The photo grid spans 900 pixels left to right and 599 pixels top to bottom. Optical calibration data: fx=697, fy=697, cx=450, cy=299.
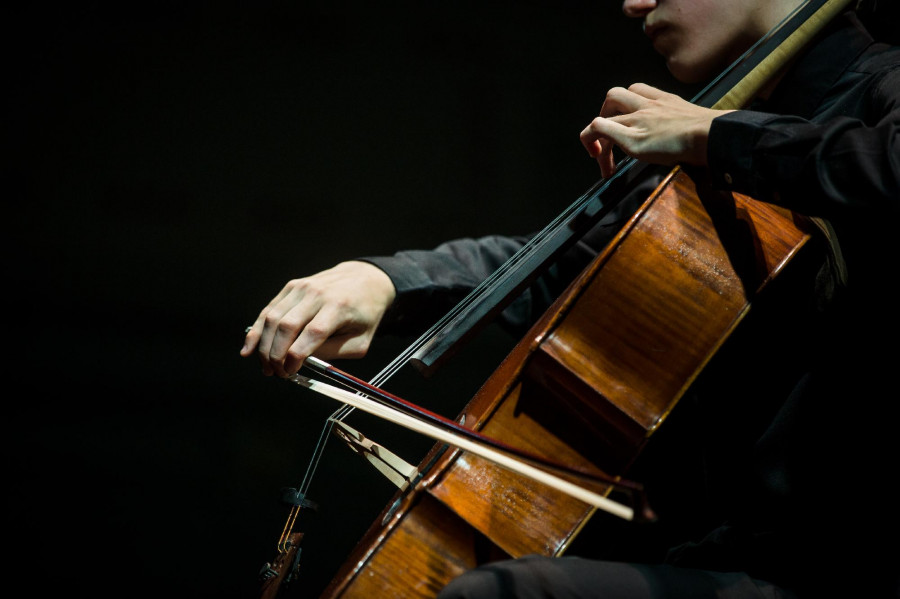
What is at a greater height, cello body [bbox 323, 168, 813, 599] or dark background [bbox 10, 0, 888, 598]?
dark background [bbox 10, 0, 888, 598]

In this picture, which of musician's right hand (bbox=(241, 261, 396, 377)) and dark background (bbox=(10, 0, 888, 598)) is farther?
dark background (bbox=(10, 0, 888, 598))

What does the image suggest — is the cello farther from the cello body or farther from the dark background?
the dark background

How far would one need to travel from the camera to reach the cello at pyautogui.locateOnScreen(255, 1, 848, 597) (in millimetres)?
677

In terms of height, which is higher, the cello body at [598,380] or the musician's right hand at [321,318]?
the musician's right hand at [321,318]

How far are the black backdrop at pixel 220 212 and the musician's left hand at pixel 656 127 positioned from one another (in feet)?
3.19

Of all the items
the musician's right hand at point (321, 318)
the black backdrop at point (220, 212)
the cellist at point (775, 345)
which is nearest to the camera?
the cellist at point (775, 345)

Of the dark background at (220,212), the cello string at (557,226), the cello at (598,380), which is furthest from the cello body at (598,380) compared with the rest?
the dark background at (220,212)

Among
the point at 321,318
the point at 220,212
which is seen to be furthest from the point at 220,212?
the point at 321,318

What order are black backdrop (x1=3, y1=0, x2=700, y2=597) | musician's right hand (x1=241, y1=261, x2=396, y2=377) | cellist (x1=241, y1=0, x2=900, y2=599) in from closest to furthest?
1. cellist (x1=241, y1=0, x2=900, y2=599)
2. musician's right hand (x1=241, y1=261, x2=396, y2=377)
3. black backdrop (x1=3, y1=0, x2=700, y2=597)

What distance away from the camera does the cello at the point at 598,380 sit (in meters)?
0.68

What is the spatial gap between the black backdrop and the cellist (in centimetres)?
78

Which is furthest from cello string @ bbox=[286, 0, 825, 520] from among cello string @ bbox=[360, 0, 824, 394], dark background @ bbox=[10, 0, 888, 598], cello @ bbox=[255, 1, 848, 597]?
dark background @ bbox=[10, 0, 888, 598]

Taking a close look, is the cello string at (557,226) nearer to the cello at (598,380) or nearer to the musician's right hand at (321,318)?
the musician's right hand at (321,318)

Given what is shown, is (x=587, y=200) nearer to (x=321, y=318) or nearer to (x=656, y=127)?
(x=656, y=127)
